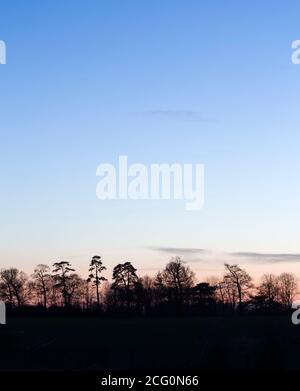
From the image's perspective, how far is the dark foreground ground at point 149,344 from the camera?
128 feet

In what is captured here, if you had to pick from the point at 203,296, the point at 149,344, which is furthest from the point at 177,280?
the point at 149,344

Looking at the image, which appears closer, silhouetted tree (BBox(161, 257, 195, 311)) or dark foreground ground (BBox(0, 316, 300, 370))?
dark foreground ground (BBox(0, 316, 300, 370))

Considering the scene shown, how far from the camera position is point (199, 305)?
71125mm

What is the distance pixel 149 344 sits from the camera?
45.8 metres

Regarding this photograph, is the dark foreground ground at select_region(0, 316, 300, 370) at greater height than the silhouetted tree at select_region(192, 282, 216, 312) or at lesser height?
lesser

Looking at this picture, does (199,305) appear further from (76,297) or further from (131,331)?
(131,331)

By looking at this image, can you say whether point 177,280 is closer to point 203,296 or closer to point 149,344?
point 203,296

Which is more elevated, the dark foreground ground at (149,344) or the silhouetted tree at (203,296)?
the silhouetted tree at (203,296)

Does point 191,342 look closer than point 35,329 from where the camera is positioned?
Yes

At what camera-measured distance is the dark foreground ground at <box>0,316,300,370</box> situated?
38938 millimetres
